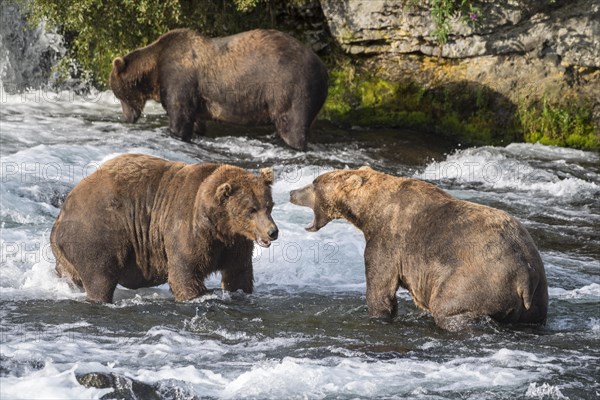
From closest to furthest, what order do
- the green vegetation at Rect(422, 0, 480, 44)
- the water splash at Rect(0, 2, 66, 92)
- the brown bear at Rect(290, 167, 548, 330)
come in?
the brown bear at Rect(290, 167, 548, 330), the green vegetation at Rect(422, 0, 480, 44), the water splash at Rect(0, 2, 66, 92)

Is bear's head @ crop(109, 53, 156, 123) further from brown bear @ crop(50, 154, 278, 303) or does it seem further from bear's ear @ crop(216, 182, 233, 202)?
bear's ear @ crop(216, 182, 233, 202)

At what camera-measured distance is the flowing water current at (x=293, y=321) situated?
6.89 meters

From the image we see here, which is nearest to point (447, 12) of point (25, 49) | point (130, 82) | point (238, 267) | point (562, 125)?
point (562, 125)

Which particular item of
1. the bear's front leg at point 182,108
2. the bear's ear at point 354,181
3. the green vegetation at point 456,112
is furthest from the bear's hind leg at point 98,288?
the green vegetation at point 456,112

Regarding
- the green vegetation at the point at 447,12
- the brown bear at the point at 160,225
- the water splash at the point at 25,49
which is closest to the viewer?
the brown bear at the point at 160,225

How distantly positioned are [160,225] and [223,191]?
0.71 m

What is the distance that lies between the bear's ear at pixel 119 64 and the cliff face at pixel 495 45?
3530mm

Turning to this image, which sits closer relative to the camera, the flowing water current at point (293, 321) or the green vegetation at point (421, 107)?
the flowing water current at point (293, 321)

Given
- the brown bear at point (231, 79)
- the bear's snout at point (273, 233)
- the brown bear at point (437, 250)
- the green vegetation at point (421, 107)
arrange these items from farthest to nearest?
the green vegetation at point (421, 107)
the brown bear at point (231, 79)
the bear's snout at point (273, 233)
the brown bear at point (437, 250)

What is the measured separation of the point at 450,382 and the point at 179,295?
2598 millimetres

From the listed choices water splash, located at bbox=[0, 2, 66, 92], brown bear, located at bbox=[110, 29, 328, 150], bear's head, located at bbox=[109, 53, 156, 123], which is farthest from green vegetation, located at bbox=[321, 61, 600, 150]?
water splash, located at bbox=[0, 2, 66, 92]

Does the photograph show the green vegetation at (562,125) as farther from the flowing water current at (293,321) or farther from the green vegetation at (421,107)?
the flowing water current at (293,321)

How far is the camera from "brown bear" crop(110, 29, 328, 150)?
1490 centimetres

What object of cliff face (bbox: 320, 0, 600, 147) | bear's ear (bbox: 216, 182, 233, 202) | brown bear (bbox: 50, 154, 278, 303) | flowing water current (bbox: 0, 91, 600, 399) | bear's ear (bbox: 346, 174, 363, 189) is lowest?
flowing water current (bbox: 0, 91, 600, 399)
